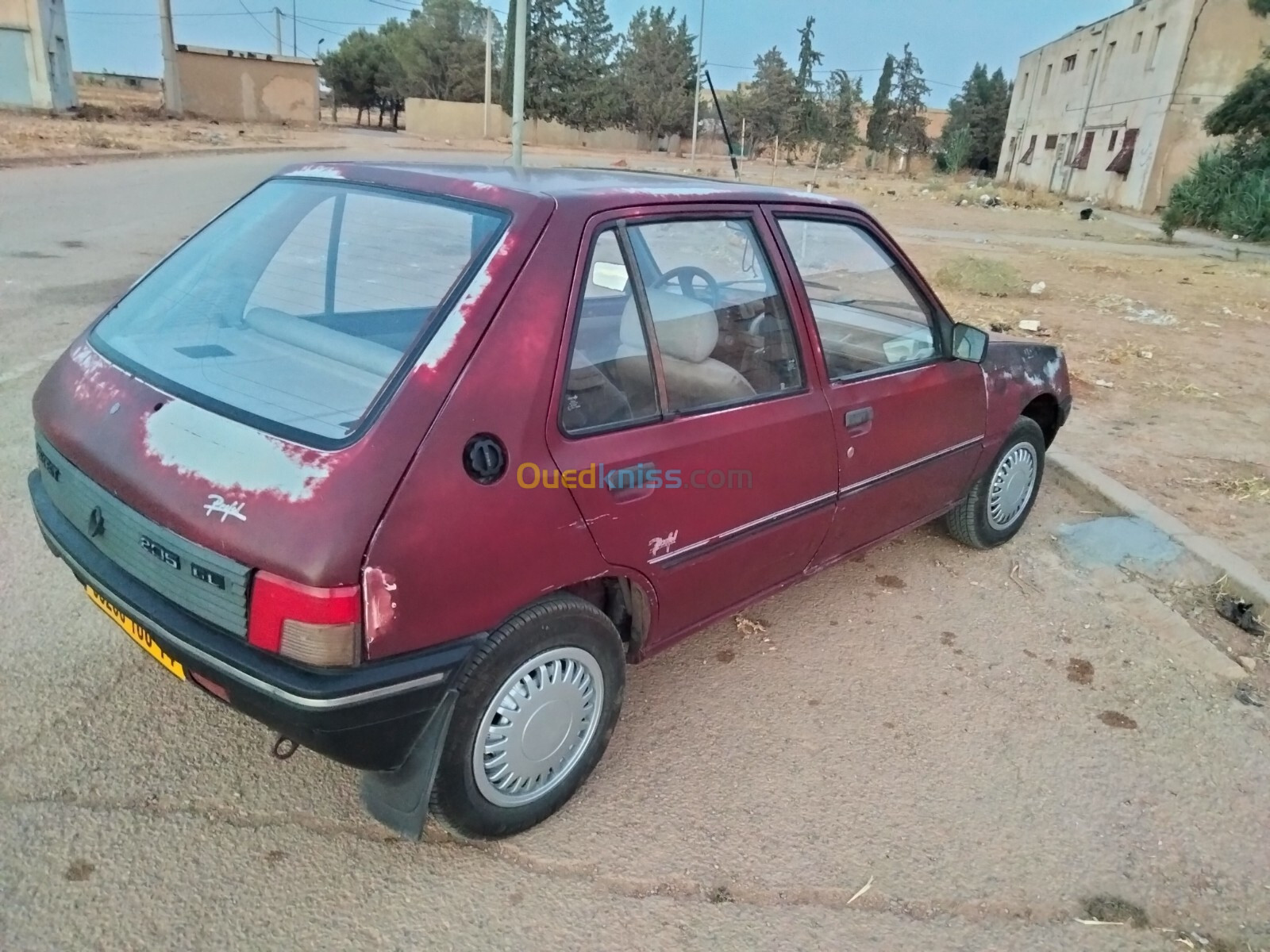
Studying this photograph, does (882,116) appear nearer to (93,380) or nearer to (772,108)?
(772,108)

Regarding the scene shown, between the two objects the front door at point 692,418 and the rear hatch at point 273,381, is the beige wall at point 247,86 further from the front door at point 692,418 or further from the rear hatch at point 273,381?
the front door at point 692,418

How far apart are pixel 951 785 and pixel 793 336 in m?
1.49

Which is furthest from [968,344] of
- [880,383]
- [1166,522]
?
[1166,522]

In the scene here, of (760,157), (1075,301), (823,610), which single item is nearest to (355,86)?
(760,157)

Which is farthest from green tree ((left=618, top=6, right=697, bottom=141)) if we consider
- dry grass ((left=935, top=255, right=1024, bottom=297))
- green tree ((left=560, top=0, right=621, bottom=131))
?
dry grass ((left=935, top=255, right=1024, bottom=297))

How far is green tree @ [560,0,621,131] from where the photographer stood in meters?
66.2

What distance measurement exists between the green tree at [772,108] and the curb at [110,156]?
115 ft

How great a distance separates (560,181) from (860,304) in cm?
160

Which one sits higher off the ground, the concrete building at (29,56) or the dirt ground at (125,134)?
the concrete building at (29,56)

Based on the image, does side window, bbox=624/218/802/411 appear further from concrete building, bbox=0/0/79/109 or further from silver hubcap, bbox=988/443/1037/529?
concrete building, bbox=0/0/79/109

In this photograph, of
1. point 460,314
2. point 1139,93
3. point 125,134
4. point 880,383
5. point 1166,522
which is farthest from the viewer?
point 1139,93

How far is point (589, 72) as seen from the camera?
2625 inches

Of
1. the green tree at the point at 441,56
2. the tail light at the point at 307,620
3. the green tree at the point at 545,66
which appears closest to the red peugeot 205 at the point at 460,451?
the tail light at the point at 307,620

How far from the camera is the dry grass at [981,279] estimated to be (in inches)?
464
